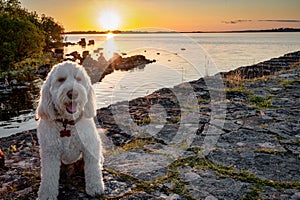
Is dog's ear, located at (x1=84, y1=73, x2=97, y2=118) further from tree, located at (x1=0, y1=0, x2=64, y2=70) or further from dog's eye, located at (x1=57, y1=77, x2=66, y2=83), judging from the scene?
tree, located at (x1=0, y1=0, x2=64, y2=70)

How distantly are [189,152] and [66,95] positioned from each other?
2154 mm

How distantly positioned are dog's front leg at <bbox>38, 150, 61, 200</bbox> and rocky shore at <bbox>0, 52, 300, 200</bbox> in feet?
0.58

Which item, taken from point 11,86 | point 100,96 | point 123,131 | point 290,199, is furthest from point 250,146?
point 11,86

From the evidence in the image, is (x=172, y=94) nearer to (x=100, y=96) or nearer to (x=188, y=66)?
(x=100, y=96)

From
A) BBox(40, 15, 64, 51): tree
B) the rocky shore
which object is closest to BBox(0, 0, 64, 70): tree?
BBox(40, 15, 64, 51): tree

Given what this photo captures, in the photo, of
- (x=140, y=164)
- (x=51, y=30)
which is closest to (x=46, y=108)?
(x=140, y=164)

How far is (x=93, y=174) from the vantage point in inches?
136

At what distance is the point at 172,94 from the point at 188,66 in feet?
68.3

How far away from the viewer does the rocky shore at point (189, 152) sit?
3.46 m

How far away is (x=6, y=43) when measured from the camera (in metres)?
36.4

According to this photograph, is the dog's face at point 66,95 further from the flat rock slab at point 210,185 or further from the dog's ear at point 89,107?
the flat rock slab at point 210,185

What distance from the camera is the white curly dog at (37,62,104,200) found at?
338 centimetres

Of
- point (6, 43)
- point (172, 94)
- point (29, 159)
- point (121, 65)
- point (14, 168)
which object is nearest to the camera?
point (14, 168)

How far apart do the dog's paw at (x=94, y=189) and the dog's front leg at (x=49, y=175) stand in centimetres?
38
